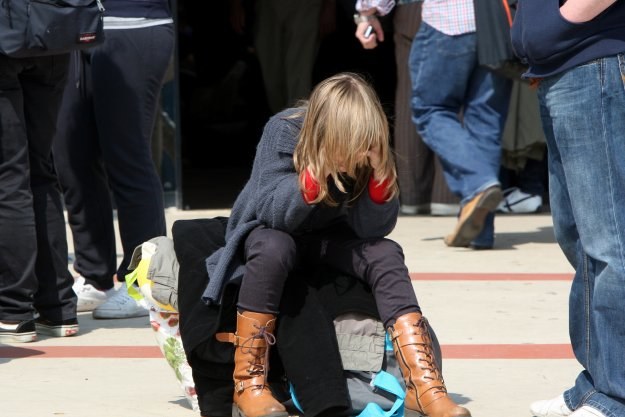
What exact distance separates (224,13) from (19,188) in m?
7.69

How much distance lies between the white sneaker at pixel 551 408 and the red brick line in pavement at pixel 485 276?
2.30m

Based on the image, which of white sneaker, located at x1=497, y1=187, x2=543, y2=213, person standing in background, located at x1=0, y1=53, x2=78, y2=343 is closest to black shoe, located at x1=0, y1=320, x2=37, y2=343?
person standing in background, located at x1=0, y1=53, x2=78, y2=343

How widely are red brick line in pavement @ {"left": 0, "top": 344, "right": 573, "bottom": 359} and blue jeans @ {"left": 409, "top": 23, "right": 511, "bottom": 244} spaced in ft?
6.77

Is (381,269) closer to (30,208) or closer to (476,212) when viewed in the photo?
(30,208)

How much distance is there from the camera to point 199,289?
3762 millimetres

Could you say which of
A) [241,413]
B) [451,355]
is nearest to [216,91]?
[451,355]

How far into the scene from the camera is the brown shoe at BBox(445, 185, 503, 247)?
657 centimetres

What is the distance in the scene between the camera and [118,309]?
516cm

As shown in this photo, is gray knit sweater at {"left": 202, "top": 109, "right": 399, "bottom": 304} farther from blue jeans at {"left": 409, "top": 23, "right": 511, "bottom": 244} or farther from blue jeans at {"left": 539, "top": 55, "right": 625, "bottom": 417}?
blue jeans at {"left": 409, "top": 23, "right": 511, "bottom": 244}

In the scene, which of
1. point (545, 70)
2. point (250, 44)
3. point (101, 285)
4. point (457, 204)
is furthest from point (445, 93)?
point (250, 44)

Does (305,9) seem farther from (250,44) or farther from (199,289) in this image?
(199,289)

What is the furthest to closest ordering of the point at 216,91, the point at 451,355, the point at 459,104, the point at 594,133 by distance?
1. the point at 216,91
2. the point at 459,104
3. the point at 451,355
4. the point at 594,133

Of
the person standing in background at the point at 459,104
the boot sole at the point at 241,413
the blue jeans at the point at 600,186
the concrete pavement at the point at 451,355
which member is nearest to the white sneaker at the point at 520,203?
the person standing in background at the point at 459,104

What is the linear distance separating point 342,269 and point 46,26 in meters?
1.43
